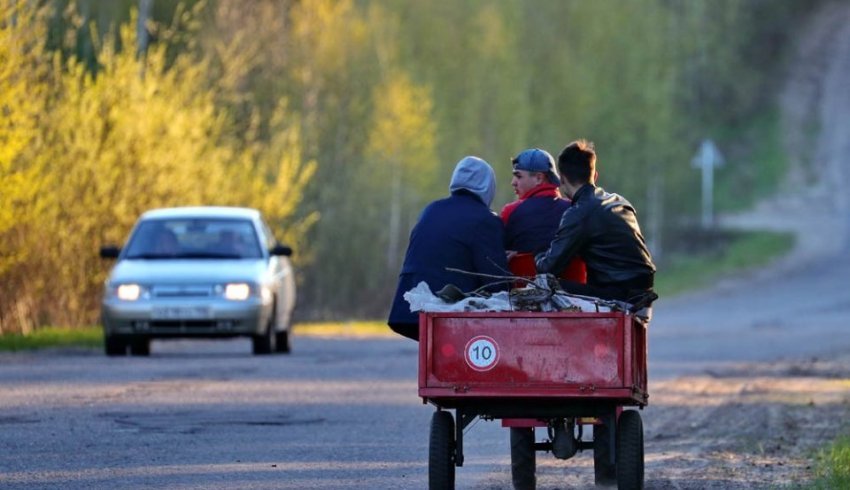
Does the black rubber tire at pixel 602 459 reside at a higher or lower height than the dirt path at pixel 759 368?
higher

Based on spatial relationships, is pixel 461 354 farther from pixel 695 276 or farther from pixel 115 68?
pixel 695 276

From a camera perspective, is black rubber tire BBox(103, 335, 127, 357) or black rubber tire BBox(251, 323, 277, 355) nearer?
black rubber tire BBox(103, 335, 127, 357)

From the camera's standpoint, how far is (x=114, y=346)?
23922mm

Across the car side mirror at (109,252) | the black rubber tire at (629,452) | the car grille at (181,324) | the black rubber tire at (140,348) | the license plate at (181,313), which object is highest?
the car side mirror at (109,252)

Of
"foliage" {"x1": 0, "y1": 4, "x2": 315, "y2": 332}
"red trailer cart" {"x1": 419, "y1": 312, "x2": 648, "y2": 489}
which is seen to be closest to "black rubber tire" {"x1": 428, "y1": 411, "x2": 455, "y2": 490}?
"red trailer cart" {"x1": 419, "y1": 312, "x2": 648, "y2": 489}

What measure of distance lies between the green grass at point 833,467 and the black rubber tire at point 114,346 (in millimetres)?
11029

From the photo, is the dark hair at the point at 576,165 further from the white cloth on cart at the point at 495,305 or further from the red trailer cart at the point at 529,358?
the red trailer cart at the point at 529,358

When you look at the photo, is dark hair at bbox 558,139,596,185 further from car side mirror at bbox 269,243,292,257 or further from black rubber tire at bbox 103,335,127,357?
car side mirror at bbox 269,243,292,257

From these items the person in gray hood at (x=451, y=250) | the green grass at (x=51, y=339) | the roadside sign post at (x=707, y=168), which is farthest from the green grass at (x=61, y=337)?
the roadside sign post at (x=707, y=168)

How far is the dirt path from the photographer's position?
13.5 m

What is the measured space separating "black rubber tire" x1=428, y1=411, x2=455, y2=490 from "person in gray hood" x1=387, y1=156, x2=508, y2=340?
2.24 feet

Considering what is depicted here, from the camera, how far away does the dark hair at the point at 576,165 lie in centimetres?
1091

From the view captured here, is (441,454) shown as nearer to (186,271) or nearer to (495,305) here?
(495,305)

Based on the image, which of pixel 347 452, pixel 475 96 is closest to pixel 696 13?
pixel 475 96
